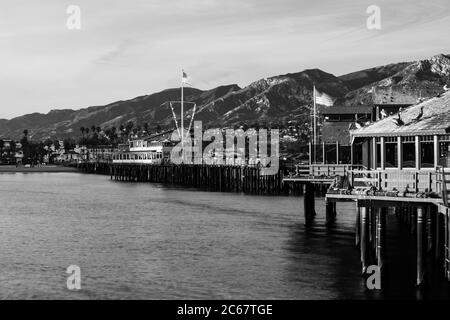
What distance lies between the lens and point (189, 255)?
41531 millimetres

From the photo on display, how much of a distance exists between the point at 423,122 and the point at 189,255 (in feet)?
52.8

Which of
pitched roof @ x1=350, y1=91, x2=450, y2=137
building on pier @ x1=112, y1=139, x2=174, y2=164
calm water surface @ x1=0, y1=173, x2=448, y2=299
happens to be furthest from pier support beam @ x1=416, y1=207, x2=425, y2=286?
building on pier @ x1=112, y1=139, x2=174, y2=164

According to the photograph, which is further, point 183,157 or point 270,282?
point 183,157

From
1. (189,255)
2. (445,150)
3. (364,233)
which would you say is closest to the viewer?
(364,233)

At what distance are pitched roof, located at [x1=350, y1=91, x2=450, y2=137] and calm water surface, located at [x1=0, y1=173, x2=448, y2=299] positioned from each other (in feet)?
23.5

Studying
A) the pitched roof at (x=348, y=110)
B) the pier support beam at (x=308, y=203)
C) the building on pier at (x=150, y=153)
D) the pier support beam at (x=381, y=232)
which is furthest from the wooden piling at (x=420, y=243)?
the building on pier at (x=150, y=153)

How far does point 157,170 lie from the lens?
14788 cm

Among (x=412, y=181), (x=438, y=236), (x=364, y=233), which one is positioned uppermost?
(x=412, y=181)

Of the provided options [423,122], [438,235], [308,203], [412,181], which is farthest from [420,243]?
[308,203]

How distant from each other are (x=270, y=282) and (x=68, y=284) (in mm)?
10147

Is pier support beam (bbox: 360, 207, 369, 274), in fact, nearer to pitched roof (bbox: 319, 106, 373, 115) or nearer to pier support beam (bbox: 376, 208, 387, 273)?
pier support beam (bbox: 376, 208, 387, 273)

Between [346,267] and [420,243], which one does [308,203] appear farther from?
[420,243]

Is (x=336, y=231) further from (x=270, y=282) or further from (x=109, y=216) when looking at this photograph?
(x=109, y=216)
